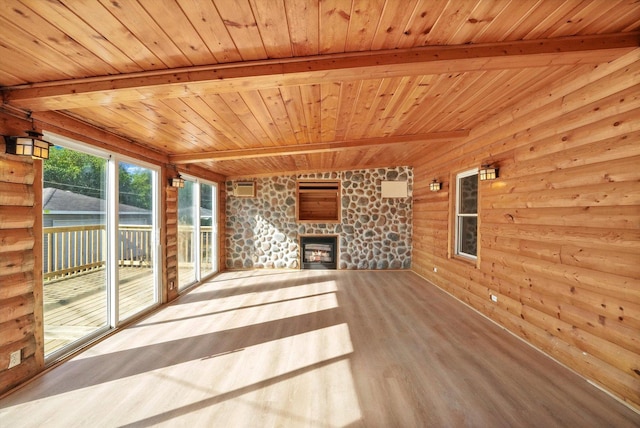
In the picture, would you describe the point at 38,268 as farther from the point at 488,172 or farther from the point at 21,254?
the point at 488,172

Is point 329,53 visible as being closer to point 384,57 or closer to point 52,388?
point 384,57

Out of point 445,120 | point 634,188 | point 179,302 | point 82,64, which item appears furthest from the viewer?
point 179,302

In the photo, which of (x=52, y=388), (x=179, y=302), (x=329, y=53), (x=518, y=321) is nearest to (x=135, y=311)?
(x=179, y=302)

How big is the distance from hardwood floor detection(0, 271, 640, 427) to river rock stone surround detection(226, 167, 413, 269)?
2.79 meters

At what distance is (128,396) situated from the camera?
203 centimetres

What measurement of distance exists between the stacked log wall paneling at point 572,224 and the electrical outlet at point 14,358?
14.9ft

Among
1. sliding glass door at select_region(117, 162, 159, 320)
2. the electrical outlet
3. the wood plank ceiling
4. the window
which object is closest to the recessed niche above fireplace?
the window

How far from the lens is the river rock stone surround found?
252 inches

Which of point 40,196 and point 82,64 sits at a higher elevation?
point 82,64

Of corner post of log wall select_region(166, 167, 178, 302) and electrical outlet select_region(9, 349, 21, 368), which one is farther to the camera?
corner post of log wall select_region(166, 167, 178, 302)

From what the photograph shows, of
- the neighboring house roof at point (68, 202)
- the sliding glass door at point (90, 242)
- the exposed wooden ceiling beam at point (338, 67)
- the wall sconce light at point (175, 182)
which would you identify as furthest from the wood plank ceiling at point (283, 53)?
the wall sconce light at point (175, 182)

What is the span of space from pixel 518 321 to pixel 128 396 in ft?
12.1

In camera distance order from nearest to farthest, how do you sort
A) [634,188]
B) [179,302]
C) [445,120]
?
1. [634,188]
2. [445,120]
3. [179,302]

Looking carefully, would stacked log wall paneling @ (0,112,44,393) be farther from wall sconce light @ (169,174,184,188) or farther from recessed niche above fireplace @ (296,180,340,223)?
recessed niche above fireplace @ (296,180,340,223)
